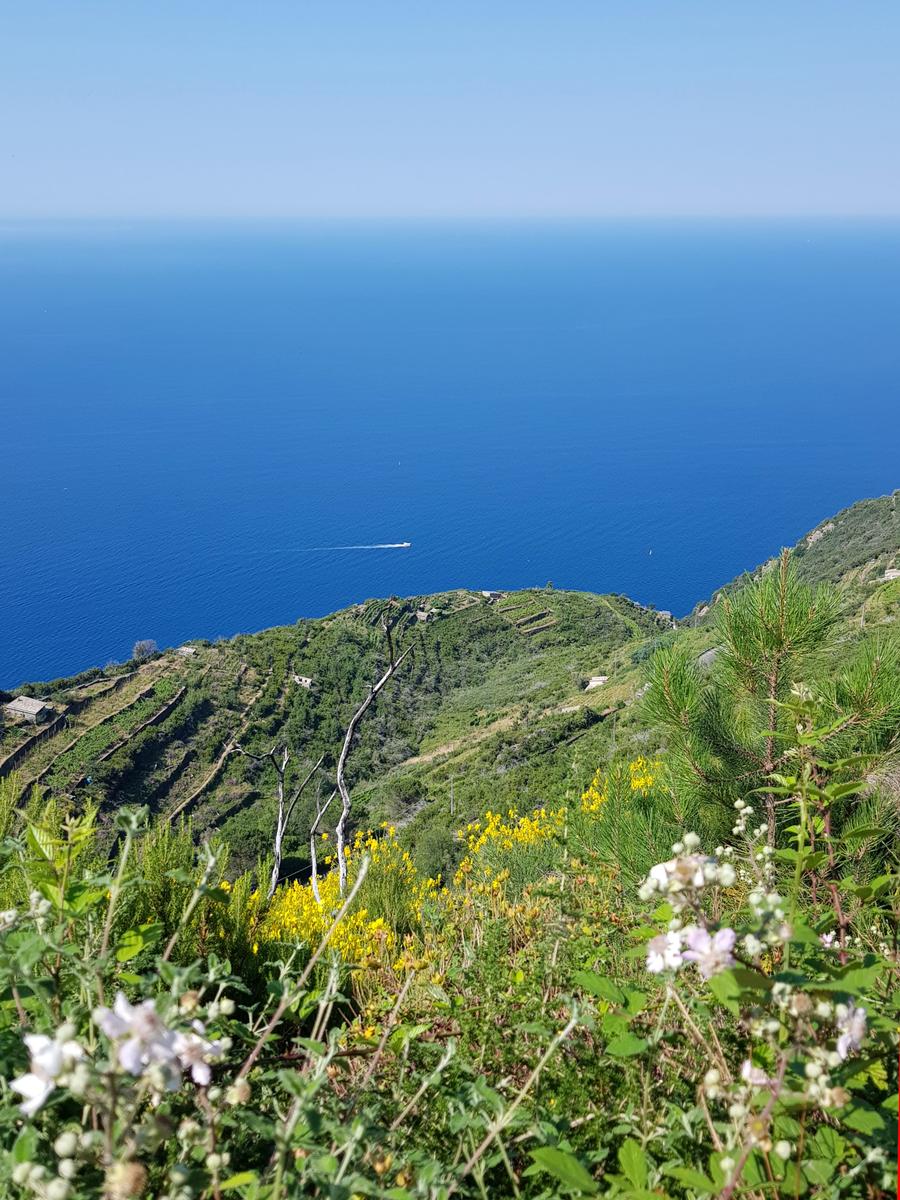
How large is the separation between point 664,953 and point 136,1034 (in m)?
0.85

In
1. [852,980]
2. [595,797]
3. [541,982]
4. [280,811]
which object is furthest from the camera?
[280,811]

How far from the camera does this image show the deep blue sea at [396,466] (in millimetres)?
77875

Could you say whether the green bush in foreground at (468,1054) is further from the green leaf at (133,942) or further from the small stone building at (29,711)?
the small stone building at (29,711)

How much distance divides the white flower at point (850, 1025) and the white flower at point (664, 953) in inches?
9.4

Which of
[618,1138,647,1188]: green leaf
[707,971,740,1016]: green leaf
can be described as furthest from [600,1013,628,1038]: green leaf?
[707,971,740,1016]: green leaf

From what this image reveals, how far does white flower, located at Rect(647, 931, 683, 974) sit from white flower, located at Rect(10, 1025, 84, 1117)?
85 cm

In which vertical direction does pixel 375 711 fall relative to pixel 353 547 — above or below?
below

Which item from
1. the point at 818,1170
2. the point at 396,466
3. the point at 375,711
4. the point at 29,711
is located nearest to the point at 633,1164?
the point at 818,1170

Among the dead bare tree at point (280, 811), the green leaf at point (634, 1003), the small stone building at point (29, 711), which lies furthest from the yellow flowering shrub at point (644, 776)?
the small stone building at point (29, 711)

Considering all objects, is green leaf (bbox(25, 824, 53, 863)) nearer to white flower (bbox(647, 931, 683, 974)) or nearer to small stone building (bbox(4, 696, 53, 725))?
white flower (bbox(647, 931, 683, 974))

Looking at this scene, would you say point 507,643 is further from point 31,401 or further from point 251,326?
point 251,326

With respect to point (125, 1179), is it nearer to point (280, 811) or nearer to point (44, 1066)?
point (44, 1066)

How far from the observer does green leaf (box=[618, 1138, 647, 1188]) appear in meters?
1.30

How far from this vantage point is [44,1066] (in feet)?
2.81
